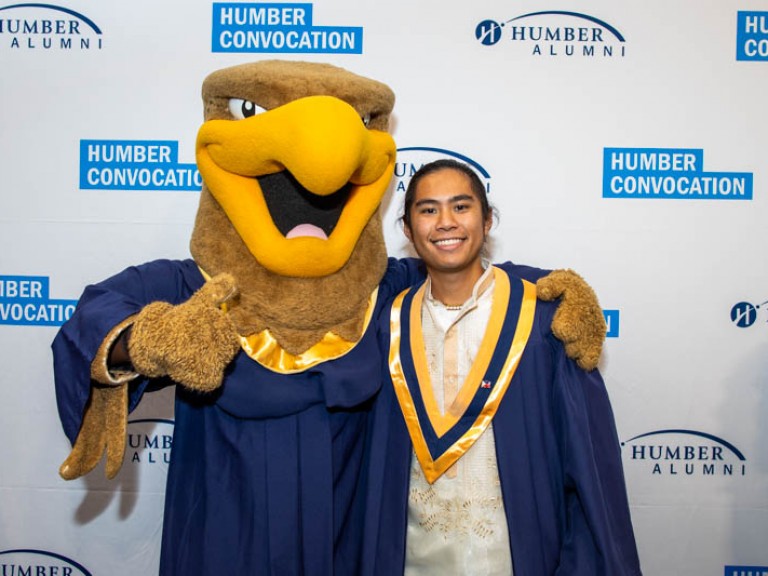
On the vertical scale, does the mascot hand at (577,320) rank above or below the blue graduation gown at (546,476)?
above

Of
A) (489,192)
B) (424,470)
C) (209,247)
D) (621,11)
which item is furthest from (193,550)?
(621,11)

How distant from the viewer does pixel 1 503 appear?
84.4 inches

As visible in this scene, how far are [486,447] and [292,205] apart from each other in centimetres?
76

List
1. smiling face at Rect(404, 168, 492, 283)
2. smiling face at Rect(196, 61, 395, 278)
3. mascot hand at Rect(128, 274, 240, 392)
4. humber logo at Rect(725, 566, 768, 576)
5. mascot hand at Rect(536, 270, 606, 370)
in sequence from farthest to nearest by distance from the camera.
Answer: humber logo at Rect(725, 566, 768, 576), smiling face at Rect(404, 168, 492, 283), mascot hand at Rect(536, 270, 606, 370), smiling face at Rect(196, 61, 395, 278), mascot hand at Rect(128, 274, 240, 392)

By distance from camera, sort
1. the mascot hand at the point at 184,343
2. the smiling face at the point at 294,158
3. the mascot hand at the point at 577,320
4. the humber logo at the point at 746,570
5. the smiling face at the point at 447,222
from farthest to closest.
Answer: the humber logo at the point at 746,570
the smiling face at the point at 447,222
the mascot hand at the point at 577,320
the smiling face at the point at 294,158
the mascot hand at the point at 184,343

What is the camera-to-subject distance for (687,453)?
84.4 inches

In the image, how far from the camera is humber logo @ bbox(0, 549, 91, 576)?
7.13ft

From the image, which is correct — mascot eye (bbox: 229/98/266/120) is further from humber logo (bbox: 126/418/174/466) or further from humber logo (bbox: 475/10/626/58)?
humber logo (bbox: 126/418/174/466)

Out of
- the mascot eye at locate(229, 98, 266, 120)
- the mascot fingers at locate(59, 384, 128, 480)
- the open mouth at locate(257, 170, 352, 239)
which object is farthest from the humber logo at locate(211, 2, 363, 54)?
the mascot fingers at locate(59, 384, 128, 480)

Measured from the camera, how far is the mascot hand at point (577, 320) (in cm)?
142

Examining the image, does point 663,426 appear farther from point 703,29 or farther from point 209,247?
point 209,247

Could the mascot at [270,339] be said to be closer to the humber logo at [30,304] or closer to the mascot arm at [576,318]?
the mascot arm at [576,318]

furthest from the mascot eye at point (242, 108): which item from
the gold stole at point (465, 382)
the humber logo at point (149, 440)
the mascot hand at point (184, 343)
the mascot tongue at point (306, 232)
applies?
the humber logo at point (149, 440)

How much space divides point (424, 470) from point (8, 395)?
156cm
